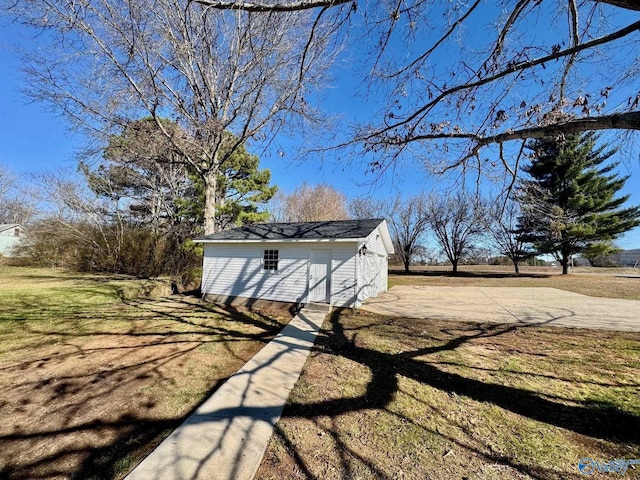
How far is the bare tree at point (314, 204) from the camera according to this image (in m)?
25.7

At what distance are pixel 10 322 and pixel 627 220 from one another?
34.3 metres

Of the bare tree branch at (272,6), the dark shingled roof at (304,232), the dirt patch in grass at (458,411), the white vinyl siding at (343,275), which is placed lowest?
the dirt patch in grass at (458,411)

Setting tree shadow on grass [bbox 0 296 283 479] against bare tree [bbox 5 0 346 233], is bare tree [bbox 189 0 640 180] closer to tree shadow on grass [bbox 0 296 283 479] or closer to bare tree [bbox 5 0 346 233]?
bare tree [bbox 5 0 346 233]

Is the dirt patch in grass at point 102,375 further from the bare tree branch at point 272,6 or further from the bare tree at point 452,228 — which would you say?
the bare tree at point 452,228

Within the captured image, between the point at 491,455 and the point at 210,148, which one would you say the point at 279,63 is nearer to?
the point at 210,148

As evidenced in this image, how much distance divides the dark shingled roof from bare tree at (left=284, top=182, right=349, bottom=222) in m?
14.2

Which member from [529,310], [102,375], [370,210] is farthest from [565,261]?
[102,375]

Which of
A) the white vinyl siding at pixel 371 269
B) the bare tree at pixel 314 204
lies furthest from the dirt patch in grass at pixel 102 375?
the bare tree at pixel 314 204

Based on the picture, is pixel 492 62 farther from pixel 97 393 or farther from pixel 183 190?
pixel 183 190

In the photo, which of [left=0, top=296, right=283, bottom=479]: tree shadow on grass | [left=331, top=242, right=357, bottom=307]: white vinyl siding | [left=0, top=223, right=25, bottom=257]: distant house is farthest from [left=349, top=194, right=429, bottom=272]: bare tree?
[left=0, top=223, right=25, bottom=257]: distant house

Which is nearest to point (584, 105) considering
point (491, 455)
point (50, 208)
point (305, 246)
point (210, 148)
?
point (491, 455)

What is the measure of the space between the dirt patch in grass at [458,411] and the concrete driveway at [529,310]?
1.96 m

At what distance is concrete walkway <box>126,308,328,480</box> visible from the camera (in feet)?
7.14

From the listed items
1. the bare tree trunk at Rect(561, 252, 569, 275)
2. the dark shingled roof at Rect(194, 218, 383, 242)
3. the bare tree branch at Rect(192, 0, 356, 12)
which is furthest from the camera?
the bare tree trunk at Rect(561, 252, 569, 275)
